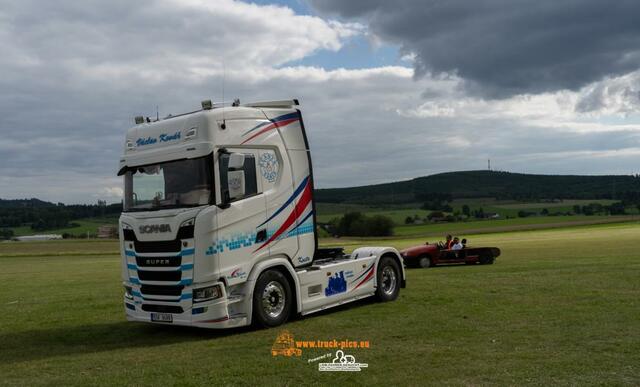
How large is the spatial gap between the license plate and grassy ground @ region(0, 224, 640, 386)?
0.40 metres

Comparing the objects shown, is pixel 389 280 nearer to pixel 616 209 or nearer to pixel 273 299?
pixel 273 299

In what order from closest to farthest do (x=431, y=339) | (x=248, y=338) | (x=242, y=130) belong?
(x=431, y=339), (x=248, y=338), (x=242, y=130)

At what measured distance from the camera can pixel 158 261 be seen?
10.4 m

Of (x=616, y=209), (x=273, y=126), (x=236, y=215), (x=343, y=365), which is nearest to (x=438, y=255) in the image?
(x=273, y=126)

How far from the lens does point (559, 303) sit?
11.9m

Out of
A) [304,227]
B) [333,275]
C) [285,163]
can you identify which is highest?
[285,163]

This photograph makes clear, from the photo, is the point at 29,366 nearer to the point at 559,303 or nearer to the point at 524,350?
the point at 524,350

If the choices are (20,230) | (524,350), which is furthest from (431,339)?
(20,230)

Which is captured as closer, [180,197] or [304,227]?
[180,197]

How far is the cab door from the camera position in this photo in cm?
1018

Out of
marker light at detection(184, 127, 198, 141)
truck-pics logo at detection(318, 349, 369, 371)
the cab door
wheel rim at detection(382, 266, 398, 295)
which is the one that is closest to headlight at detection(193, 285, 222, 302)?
the cab door

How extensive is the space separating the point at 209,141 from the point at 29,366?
4.70 metres

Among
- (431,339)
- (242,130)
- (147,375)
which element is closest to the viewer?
(147,375)

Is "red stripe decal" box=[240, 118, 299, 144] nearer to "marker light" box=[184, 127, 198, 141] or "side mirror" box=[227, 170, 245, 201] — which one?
"side mirror" box=[227, 170, 245, 201]
